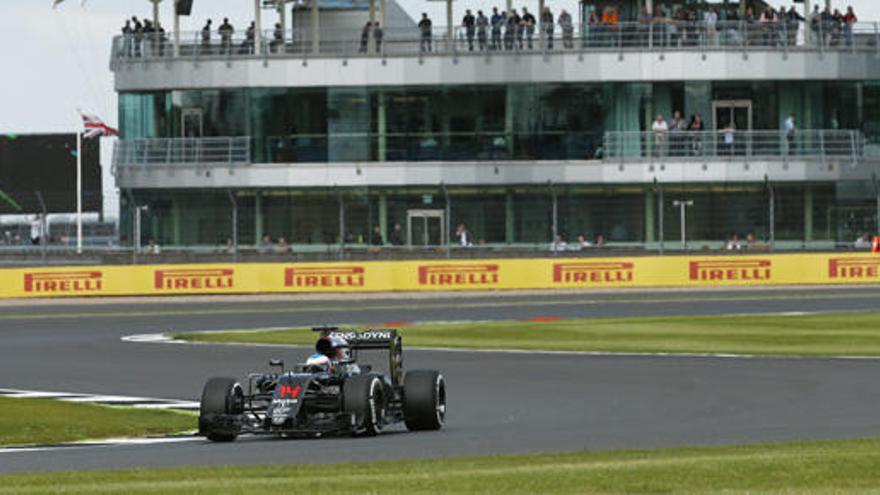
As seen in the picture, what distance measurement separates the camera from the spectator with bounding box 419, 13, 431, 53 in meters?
74.1

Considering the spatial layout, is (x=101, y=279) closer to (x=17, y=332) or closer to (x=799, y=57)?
(x=17, y=332)

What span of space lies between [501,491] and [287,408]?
6.51 m

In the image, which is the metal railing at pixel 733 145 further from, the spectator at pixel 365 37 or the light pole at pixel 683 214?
the spectator at pixel 365 37

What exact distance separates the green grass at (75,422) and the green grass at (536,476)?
574 centimetres

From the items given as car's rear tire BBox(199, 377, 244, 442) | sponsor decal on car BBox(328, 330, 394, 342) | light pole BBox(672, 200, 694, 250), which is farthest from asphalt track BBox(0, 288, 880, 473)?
light pole BBox(672, 200, 694, 250)

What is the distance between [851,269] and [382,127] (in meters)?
19.1

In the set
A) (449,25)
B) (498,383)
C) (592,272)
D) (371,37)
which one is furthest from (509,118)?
(498,383)

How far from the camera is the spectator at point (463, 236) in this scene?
6700 centimetres

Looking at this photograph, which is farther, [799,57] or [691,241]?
[799,57]

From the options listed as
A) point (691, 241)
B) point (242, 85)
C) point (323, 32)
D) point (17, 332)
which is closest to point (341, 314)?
point (17, 332)

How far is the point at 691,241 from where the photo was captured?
68.3m

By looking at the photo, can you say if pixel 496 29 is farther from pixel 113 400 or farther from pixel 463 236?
pixel 113 400

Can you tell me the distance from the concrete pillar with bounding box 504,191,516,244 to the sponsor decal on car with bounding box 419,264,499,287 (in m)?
6.11

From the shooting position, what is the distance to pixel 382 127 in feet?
244
